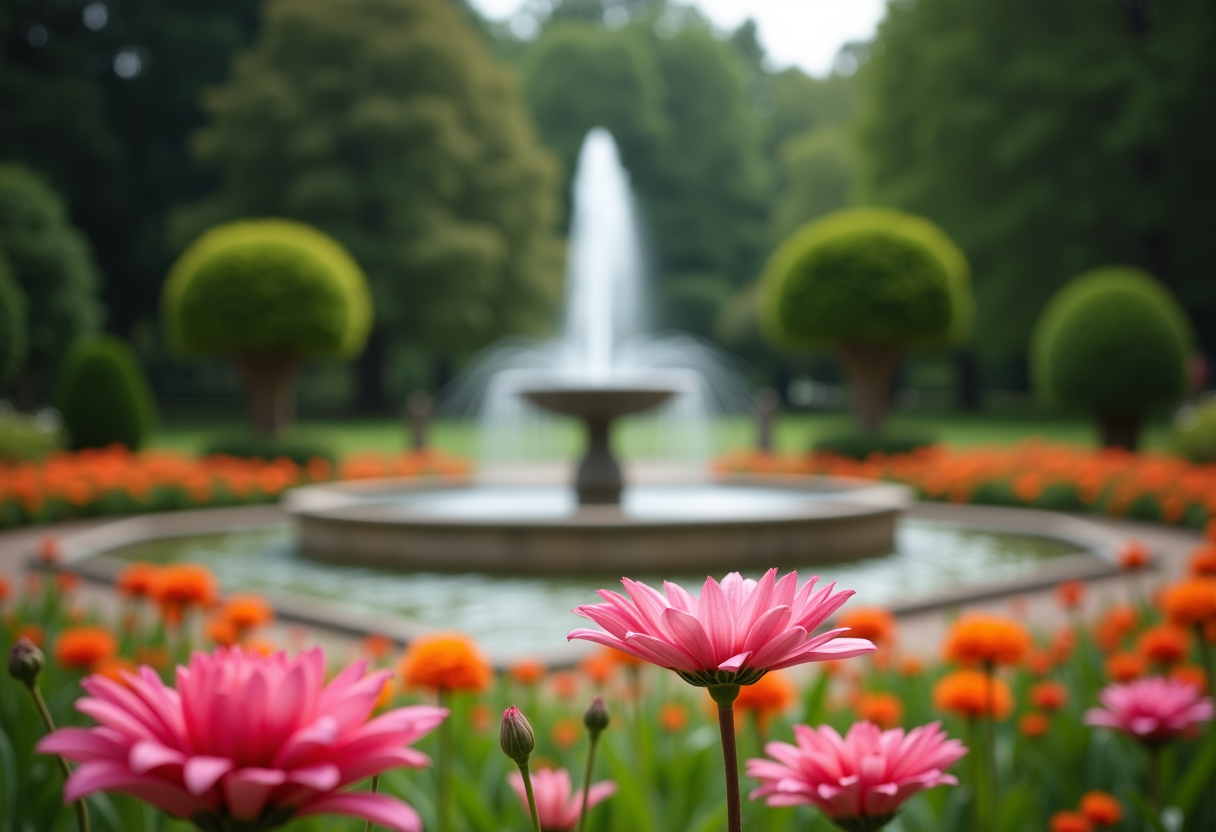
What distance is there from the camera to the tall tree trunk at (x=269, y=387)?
53.6ft

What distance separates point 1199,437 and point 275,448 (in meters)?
12.9

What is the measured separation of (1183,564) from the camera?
26.5 ft

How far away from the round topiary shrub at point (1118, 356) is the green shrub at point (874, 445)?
258 cm

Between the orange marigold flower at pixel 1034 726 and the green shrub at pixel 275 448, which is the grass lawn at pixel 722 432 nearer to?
A: the green shrub at pixel 275 448

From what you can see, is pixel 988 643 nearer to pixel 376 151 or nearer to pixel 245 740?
pixel 245 740

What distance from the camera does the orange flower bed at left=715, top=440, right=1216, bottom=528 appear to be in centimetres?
1063

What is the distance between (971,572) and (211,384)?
138 feet

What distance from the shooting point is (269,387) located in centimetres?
1653

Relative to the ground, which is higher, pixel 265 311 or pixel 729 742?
pixel 265 311

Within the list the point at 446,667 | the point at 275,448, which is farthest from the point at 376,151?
the point at 446,667

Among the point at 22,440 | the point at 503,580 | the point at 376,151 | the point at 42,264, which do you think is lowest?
the point at 503,580

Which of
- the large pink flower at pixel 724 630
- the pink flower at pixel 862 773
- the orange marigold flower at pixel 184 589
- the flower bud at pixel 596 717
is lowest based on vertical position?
the orange marigold flower at pixel 184 589

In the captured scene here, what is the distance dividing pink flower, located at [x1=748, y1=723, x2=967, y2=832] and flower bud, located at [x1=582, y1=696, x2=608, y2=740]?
19cm

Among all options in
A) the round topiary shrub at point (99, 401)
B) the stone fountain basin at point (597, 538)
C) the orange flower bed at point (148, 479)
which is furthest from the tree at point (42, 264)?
the stone fountain basin at point (597, 538)
